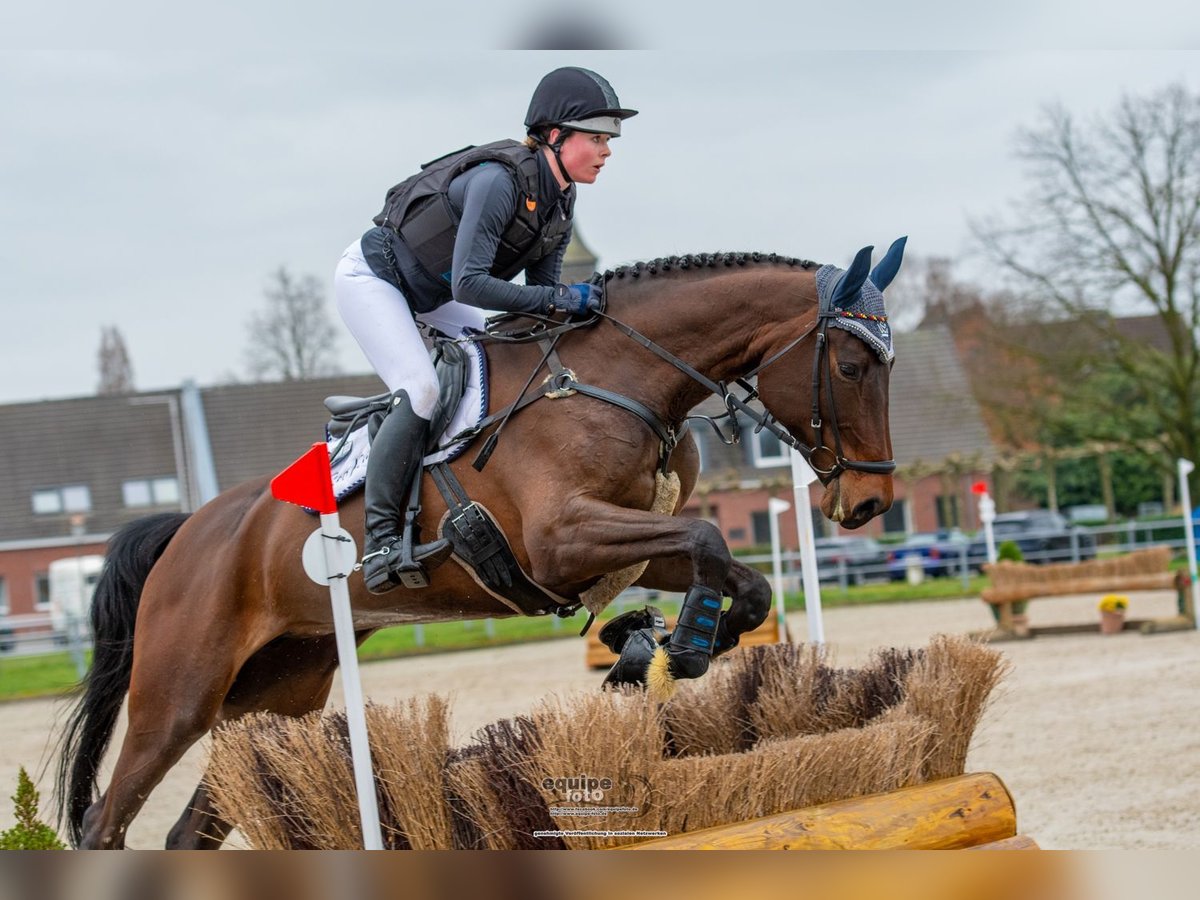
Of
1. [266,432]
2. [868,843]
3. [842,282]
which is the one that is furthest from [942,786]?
[266,432]

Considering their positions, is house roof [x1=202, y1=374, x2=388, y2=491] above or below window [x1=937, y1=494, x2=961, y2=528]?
above

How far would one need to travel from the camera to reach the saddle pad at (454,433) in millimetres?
3473

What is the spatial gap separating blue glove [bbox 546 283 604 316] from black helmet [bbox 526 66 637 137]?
1.32 ft

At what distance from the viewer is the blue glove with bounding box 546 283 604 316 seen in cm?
334

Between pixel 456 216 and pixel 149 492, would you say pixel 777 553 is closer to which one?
pixel 149 492

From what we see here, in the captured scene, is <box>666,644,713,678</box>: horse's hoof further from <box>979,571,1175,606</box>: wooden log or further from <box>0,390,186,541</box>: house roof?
<box>979,571,1175,606</box>: wooden log

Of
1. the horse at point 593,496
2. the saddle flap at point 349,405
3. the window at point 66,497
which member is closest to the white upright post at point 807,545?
the horse at point 593,496

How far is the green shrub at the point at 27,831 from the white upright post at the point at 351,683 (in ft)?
3.58

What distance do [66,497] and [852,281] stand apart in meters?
6.19

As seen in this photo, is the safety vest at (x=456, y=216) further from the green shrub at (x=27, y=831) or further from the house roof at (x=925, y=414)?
the house roof at (x=925, y=414)

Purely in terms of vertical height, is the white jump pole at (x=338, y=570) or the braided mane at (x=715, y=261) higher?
the braided mane at (x=715, y=261)

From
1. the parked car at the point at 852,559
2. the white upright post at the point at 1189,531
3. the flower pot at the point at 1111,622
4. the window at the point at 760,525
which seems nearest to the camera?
the white upright post at the point at 1189,531

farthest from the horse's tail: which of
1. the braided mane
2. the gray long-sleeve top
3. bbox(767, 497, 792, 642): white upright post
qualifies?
bbox(767, 497, 792, 642): white upright post

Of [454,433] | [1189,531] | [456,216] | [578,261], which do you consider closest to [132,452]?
[578,261]
